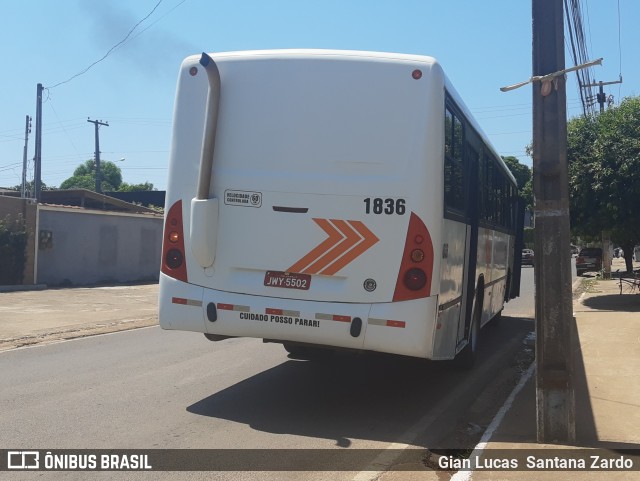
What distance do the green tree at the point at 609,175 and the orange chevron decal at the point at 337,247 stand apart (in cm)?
1325

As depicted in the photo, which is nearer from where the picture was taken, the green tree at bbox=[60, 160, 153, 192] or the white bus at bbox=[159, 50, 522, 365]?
the white bus at bbox=[159, 50, 522, 365]

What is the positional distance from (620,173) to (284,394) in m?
13.1

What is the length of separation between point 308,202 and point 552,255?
88.2 inches

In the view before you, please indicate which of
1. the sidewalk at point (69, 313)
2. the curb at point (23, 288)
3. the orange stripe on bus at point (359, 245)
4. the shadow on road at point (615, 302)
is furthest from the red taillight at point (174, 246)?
the curb at point (23, 288)

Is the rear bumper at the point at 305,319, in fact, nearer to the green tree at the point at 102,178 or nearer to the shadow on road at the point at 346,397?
the shadow on road at the point at 346,397

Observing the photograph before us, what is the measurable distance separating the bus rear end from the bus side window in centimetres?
40

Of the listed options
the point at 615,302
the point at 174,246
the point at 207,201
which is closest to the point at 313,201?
the point at 207,201

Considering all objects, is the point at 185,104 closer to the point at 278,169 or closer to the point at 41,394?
the point at 278,169

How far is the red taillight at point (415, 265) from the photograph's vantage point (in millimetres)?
6398

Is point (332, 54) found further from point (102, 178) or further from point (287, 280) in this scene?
point (102, 178)

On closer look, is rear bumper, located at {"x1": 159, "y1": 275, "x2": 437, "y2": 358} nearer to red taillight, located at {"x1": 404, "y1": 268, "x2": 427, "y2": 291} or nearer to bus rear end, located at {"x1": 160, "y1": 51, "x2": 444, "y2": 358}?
bus rear end, located at {"x1": 160, "y1": 51, "x2": 444, "y2": 358}

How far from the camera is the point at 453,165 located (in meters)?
7.27

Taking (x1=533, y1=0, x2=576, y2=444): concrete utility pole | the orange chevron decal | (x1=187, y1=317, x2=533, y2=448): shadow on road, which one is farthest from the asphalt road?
the orange chevron decal

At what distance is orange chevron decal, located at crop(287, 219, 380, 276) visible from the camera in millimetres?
6516
